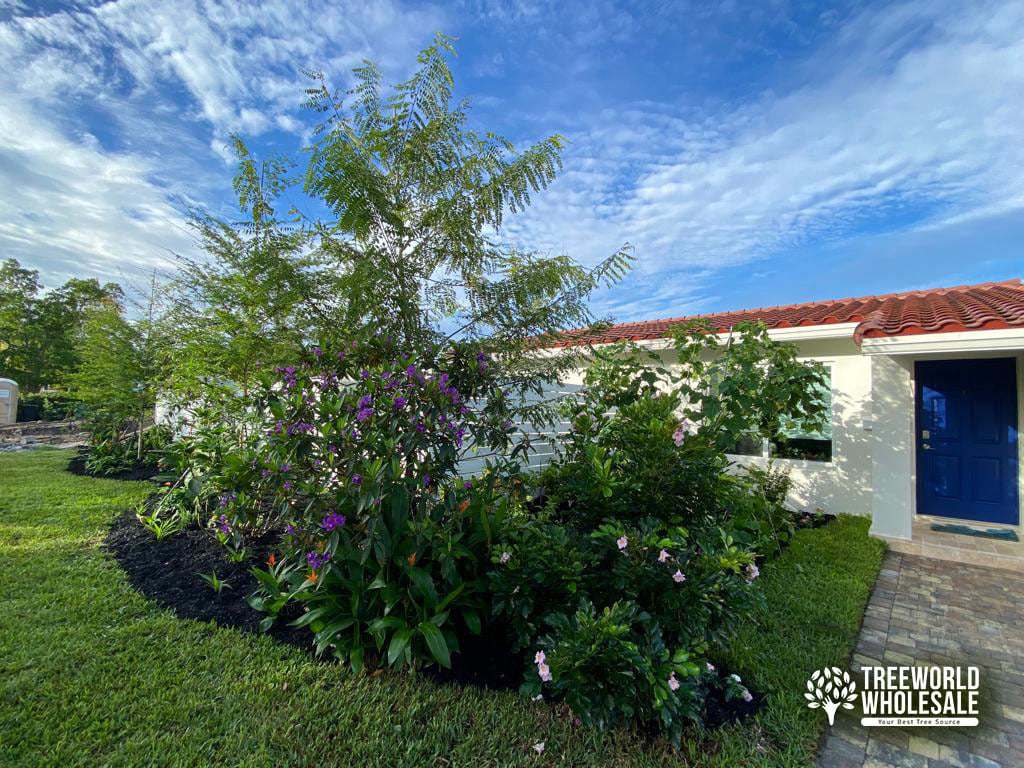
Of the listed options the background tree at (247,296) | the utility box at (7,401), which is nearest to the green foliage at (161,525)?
the background tree at (247,296)

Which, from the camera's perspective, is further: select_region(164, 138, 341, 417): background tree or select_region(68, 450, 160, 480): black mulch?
select_region(68, 450, 160, 480): black mulch

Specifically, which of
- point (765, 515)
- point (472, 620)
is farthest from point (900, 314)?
point (472, 620)

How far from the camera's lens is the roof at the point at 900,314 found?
4789mm

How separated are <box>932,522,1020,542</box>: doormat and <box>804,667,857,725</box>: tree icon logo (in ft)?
15.5

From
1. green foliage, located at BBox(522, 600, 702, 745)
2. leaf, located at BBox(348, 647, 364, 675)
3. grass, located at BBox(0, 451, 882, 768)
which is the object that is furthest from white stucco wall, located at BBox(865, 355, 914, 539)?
leaf, located at BBox(348, 647, 364, 675)

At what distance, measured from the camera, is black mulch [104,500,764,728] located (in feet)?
8.46

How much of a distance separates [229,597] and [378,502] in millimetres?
1948

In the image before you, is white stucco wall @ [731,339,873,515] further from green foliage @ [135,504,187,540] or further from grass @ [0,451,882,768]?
green foliage @ [135,504,187,540]

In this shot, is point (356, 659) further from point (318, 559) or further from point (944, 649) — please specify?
point (944, 649)

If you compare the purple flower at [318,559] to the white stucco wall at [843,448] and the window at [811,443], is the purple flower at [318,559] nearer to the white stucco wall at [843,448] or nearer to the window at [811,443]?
the white stucco wall at [843,448]

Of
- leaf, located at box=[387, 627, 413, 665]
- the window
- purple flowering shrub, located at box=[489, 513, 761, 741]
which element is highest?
the window

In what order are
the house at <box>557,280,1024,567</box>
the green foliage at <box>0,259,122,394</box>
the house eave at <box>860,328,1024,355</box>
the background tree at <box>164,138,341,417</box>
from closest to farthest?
the background tree at <box>164,138,341,417</box> → the house eave at <box>860,328,1024,355</box> → the house at <box>557,280,1024,567</box> → the green foliage at <box>0,259,122,394</box>

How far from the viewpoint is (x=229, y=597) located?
343 centimetres

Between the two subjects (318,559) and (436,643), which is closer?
(436,643)
